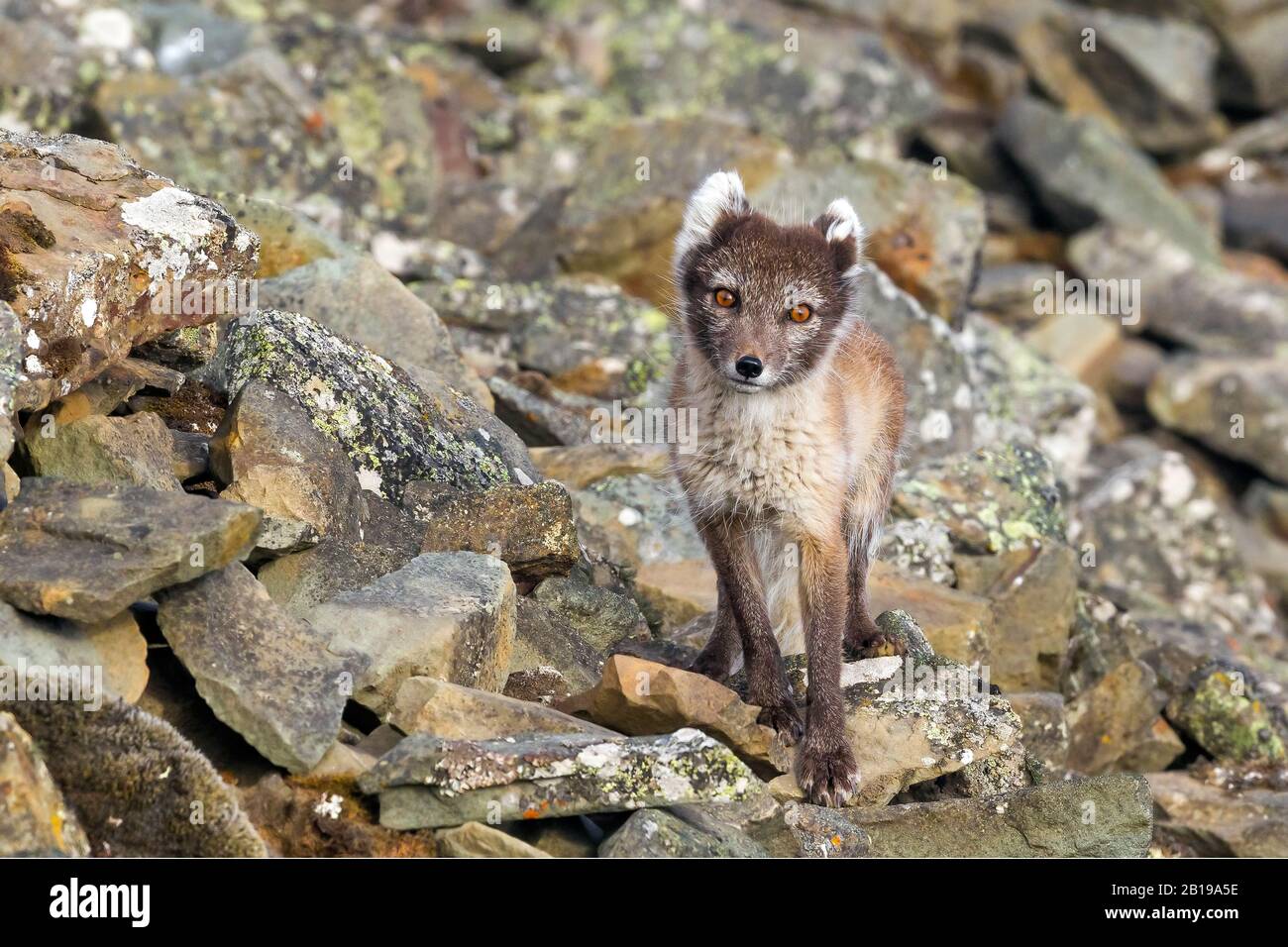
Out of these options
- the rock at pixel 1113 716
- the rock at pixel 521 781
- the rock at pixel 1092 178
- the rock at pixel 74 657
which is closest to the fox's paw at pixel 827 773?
the rock at pixel 521 781

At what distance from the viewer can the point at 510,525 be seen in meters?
8.00

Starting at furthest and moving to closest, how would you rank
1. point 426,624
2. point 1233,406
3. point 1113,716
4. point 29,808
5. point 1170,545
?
point 1233,406, point 1170,545, point 1113,716, point 426,624, point 29,808

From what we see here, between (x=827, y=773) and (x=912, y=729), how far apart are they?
60 cm

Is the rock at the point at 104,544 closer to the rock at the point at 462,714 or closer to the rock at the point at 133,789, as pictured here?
the rock at the point at 133,789

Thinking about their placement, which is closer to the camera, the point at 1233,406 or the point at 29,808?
the point at 29,808

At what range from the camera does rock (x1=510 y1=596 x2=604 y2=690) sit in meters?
7.66

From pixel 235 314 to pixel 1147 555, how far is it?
1011 centimetres

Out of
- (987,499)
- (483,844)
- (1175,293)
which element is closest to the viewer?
(483,844)

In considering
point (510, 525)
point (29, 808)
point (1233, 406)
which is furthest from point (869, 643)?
point (1233, 406)

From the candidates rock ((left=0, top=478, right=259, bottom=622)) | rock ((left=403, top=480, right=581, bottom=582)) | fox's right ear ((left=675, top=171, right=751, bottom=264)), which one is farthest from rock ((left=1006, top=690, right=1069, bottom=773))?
rock ((left=0, top=478, right=259, bottom=622))

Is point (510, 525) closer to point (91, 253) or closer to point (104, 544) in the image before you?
point (91, 253)

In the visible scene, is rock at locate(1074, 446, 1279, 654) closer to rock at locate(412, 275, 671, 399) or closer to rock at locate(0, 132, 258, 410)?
rock at locate(412, 275, 671, 399)

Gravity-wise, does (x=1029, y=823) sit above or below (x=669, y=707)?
below
